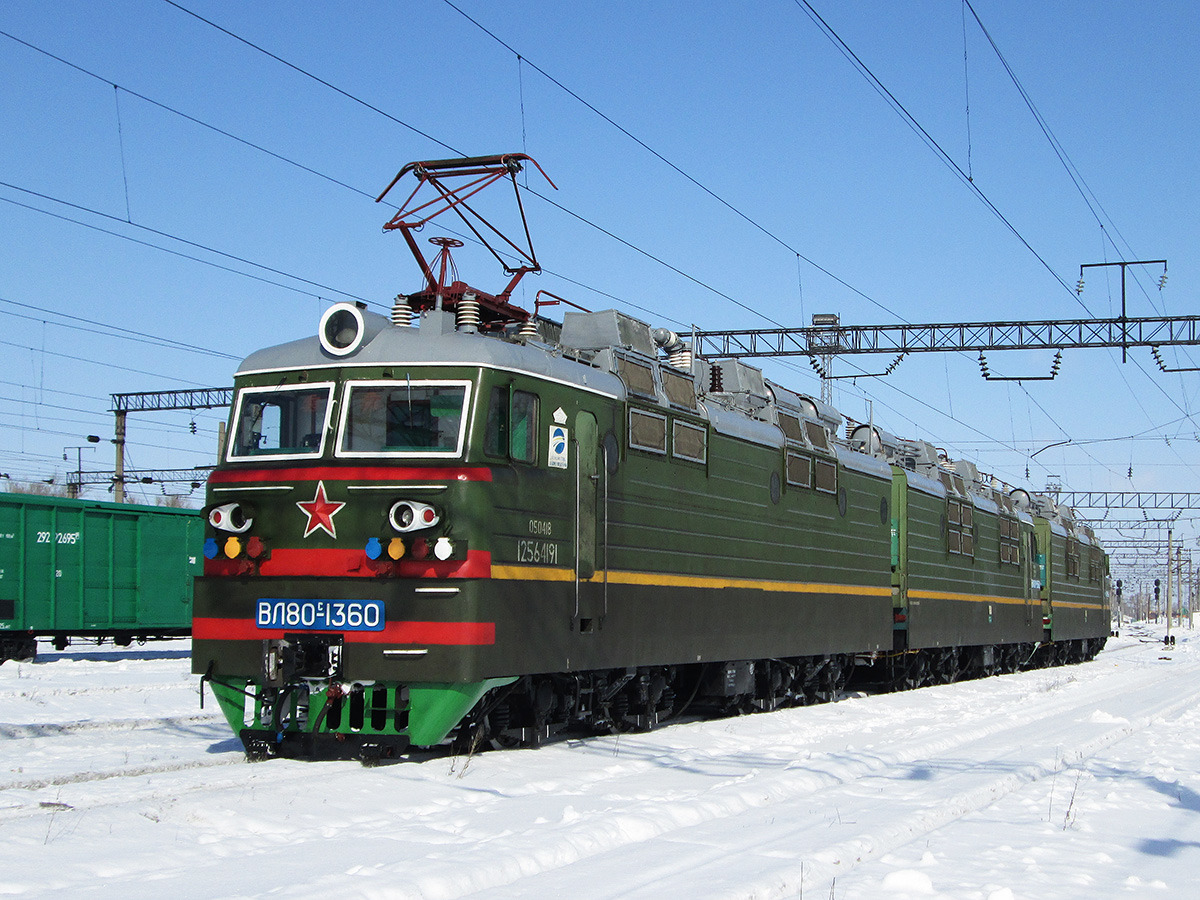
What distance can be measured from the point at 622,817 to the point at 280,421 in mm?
4819

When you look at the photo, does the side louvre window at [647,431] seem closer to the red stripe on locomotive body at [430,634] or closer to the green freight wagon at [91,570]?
the red stripe on locomotive body at [430,634]

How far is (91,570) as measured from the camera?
86.1 feet

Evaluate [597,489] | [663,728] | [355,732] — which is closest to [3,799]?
[355,732]

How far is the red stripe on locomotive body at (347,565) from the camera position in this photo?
976cm

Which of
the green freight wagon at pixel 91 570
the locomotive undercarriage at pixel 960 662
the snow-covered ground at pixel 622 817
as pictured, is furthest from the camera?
the green freight wagon at pixel 91 570

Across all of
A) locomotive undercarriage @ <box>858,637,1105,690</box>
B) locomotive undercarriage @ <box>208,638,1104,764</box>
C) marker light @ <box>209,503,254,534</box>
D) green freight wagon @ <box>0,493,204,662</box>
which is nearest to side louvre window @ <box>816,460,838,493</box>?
locomotive undercarriage @ <box>208,638,1104,764</box>

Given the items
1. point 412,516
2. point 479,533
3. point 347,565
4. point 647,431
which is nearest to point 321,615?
point 347,565

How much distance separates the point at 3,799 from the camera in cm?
802

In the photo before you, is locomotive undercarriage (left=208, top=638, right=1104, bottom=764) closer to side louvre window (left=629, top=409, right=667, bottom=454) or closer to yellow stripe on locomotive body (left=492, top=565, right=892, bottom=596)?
yellow stripe on locomotive body (left=492, top=565, right=892, bottom=596)

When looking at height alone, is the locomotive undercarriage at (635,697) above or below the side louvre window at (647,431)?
below

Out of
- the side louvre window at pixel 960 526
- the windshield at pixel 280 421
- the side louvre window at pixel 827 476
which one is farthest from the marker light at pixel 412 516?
the side louvre window at pixel 960 526

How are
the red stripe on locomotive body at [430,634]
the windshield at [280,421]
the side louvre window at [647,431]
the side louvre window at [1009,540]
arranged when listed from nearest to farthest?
the red stripe on locomotive body at [430,634] → the windshield at [280,421] → the side louvre window at [647,431] → the side louvre window at [1009,540]

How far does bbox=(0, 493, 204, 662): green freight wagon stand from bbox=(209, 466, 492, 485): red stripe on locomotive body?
16.3 m

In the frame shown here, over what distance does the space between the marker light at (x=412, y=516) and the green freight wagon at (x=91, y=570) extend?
55.6 ft
